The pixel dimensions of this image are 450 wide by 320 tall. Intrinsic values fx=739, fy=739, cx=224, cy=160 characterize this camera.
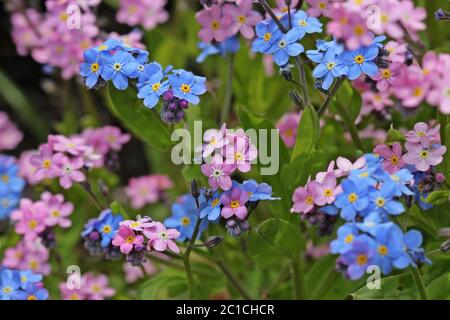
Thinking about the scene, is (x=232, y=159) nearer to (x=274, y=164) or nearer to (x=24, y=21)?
(x=274, y=164)

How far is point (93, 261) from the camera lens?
9.57 ft

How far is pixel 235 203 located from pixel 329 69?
397 mm

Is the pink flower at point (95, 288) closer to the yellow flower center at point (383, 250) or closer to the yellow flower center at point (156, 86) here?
the yellow flower center at point (156, 86)

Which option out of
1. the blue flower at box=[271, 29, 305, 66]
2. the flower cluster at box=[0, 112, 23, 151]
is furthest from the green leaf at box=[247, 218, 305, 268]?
the flower cluster at box=[0, 112, 23, 151]

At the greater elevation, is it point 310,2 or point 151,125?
point 310,2

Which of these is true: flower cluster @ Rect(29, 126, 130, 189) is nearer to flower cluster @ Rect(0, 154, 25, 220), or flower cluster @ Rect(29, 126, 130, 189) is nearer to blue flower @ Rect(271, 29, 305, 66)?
flower cluster @ Rect(0, 154, 25, 220)

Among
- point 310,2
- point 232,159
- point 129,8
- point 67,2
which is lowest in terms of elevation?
point 232,159

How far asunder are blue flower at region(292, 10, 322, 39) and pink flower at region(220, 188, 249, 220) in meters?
0.44

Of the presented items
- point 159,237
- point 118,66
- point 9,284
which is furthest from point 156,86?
point 9,284

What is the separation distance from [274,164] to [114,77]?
500 mm

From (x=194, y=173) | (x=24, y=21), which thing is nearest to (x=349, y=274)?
(x=194, y=173)

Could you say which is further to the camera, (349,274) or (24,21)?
(24,21)

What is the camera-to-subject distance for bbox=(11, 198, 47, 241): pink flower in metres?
2.23

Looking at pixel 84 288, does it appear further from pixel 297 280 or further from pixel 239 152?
pixel 239 152
